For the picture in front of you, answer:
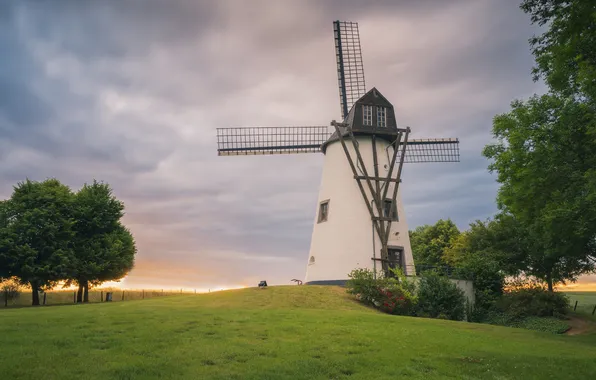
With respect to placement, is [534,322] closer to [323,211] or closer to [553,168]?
[553,168]

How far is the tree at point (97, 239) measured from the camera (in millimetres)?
50781

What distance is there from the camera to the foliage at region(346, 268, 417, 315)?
107ft

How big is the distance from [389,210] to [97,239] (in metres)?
31.6

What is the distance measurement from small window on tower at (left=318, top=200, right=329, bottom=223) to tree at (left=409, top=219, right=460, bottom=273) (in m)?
32.1

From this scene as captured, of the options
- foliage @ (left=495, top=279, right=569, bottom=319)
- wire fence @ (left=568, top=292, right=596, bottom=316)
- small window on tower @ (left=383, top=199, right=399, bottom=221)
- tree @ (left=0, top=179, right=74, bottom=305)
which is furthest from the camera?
wire fence @ (left=568, top=292, right=596, bottom=316)

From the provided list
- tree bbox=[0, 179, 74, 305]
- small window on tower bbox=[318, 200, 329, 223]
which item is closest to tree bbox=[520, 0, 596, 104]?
small window on tower bbox=[318, 200, 329, 223]

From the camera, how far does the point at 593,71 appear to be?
1883 cm

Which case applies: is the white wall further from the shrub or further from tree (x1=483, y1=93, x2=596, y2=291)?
tree (x1=483, y1=93, x2=596, y2=291)

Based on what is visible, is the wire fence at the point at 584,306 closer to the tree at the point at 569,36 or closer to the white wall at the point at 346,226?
the white wall at the point at 346,226

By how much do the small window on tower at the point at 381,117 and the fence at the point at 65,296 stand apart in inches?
1399

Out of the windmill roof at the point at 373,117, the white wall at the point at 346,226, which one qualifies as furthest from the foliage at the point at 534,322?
the windmill roof at the point at 373,117

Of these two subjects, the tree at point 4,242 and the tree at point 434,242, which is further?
the tree at point 434,242

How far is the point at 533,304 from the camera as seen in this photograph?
39.3 m

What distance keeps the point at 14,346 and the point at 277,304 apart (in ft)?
53.2
